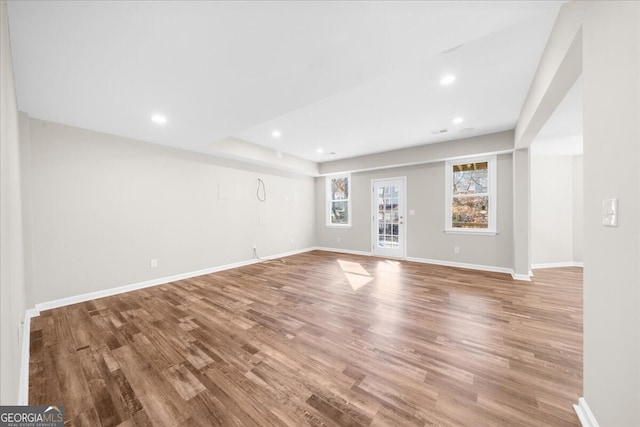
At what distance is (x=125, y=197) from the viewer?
11.6 ft

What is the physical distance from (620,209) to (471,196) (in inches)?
170

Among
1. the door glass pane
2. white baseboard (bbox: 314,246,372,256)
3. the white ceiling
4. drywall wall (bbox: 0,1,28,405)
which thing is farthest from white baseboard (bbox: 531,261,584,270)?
drywall wall (bbox: 0,1,28,405)

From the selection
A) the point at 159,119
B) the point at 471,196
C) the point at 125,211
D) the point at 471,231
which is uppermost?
Result: the point at 159,119

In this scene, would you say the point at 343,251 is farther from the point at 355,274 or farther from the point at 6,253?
the point at 6,253

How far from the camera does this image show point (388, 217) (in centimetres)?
590

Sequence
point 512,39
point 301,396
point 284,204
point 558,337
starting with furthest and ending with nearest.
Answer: point 284,204 < point 558,337 < point 512,39 < point 301,396

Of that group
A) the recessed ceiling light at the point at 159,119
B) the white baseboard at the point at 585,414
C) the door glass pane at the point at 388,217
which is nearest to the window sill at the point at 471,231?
the door glass pane at the point at 388,217

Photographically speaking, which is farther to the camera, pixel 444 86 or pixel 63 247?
pixel 63 247

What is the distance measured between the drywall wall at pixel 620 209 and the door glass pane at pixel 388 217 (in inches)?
178

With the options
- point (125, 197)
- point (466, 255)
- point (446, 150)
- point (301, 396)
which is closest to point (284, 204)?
point (125, 197)

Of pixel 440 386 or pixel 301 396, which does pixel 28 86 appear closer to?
Result: pixel 301 396

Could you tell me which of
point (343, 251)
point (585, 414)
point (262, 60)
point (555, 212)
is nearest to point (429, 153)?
point (555, 212)

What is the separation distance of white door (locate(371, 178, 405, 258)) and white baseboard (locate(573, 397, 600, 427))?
4.29 m

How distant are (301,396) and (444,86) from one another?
10.7 ft
